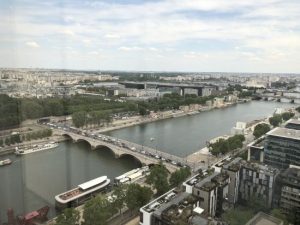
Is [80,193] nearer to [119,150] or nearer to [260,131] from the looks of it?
[119,150]

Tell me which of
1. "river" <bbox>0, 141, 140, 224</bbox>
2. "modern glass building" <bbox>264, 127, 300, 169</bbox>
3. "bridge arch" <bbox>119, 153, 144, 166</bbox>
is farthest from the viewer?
"bridge arch" <bbox>119, 153, 144, 166</bbox>

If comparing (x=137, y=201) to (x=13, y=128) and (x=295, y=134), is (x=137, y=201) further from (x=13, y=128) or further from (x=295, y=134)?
(x=295, y=134)

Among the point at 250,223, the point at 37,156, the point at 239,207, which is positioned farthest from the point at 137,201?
the point at 37,156

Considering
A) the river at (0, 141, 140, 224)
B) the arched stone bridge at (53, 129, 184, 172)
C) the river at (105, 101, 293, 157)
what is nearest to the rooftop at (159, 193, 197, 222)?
the river at (0, 141, 140, 224)

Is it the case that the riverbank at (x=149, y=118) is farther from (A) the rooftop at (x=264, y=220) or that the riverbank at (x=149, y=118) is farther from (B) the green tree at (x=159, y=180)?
(A) the rooftop at (x=264, y=220)

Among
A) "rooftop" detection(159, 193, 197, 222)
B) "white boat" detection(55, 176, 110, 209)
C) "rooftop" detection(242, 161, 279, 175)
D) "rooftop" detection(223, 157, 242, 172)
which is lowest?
"white boat" detection(55, 176, 110, 209)

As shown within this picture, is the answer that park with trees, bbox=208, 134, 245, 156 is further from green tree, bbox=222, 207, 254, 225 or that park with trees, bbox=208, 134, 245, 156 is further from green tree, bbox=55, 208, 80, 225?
green tree, bbox=55, 208, 80, 225
